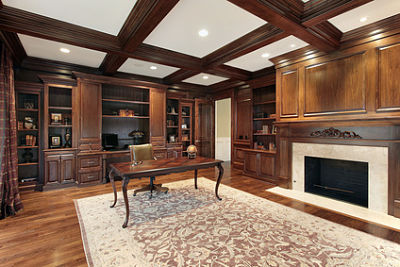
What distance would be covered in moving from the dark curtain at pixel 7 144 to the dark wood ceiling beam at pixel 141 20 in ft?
5.79

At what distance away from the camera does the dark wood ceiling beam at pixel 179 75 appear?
4828 mm

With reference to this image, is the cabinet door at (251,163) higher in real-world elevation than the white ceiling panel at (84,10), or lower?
lower

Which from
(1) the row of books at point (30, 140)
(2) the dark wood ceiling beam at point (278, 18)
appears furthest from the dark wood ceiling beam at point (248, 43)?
(1) the row of books at point (30, 140)

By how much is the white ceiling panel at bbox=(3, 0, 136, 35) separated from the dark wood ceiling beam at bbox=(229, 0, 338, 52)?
4.63ft

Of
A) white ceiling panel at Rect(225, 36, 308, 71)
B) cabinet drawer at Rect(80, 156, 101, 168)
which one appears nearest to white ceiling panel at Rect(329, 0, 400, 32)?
white ceiling panel at Rect(225, 36, 308, 71)

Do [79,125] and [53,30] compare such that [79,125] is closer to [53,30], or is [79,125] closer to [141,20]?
[53,30]

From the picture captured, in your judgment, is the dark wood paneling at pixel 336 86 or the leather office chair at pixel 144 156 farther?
the leather office chair at pixel 144 156

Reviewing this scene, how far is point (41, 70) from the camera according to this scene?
13.9ft

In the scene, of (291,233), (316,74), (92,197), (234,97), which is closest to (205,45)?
(316,74)

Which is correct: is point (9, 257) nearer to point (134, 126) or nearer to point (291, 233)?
point (291, 233)

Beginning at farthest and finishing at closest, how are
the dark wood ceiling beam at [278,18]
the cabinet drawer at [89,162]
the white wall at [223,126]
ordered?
the white wall at [223,126] → the cabinet drawer at [89,162] → the dark wood ceiling beam at [278,18]

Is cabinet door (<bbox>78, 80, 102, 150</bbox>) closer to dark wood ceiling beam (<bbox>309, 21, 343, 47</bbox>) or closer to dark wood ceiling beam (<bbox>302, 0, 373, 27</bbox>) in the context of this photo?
dark wood ceiling beam (<bbox>302, 0, 373, 27</bbox>)

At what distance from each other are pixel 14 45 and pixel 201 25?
10.6ft

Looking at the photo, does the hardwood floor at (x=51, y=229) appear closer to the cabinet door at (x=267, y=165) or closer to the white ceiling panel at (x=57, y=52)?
the cabinet door at (x=267, y=165)
